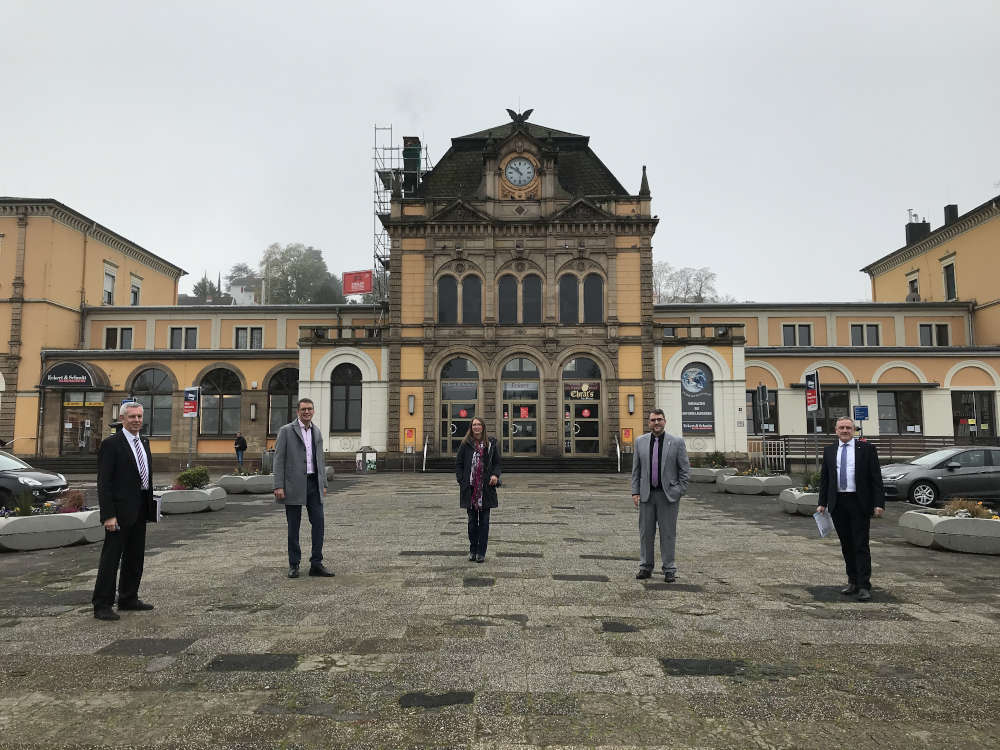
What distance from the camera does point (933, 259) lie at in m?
43.7

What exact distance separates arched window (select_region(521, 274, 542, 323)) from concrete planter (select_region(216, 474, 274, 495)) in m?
15.9

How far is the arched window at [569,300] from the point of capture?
32500mm

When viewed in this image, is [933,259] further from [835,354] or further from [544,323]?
[544,323]

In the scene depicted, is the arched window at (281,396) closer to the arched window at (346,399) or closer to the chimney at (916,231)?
the arched window at (346,399)

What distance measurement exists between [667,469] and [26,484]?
42.0 feet

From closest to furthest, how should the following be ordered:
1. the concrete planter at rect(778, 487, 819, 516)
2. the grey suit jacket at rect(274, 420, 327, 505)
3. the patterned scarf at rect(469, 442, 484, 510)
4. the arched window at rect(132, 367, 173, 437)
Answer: the grey suit jacket at rect(274, 420, 327, 505) < the patterned scarf at rect(469, 442, 484, 510) < the concrete planter at rect(778, 487, 819, 516) < the arched window at rect(132, 367, 173, 437)

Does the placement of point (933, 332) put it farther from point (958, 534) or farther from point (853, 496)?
point (853, 496)

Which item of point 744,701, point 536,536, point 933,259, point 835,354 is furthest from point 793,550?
point 933,259

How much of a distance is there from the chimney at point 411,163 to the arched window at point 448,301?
1044 cm

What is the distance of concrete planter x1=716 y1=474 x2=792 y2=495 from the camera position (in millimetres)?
Result: 19359

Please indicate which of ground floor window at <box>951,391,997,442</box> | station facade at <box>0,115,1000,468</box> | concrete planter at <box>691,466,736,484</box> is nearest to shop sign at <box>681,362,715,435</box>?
station facade at <box>0,115,1000,468</box>

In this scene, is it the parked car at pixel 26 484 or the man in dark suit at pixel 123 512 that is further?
the parked car at pixel 26 484

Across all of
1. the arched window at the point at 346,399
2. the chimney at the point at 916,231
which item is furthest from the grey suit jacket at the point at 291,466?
the chimney at the point at 916,231

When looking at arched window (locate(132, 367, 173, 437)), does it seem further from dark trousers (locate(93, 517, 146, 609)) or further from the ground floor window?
the ground floor window
